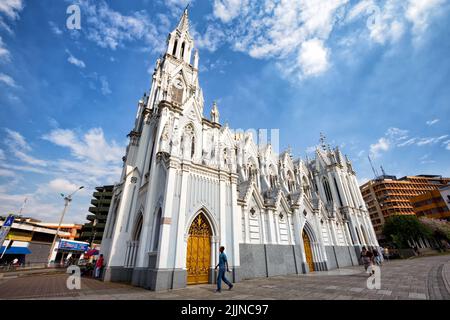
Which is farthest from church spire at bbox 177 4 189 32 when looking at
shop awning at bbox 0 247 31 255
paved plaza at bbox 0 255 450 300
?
shop awning at bbox 0 247 31 255

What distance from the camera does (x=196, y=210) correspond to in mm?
11875

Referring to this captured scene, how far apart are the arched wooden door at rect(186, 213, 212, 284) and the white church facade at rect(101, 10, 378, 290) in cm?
5

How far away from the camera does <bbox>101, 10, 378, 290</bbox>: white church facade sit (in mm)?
11156

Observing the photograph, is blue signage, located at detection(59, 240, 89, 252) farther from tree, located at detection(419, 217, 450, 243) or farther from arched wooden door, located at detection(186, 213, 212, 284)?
tree, located at detection(419, 217, 450, 243)

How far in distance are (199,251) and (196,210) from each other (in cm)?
241

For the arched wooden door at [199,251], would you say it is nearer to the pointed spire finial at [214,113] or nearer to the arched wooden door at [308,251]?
the pointed spire finial at [214,113]

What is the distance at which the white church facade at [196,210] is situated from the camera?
36.6ft

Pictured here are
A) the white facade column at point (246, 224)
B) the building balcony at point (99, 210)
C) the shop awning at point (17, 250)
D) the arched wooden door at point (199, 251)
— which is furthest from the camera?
the building balcony at point (99, 210)

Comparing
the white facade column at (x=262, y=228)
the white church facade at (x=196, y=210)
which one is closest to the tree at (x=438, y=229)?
the white church facade at (x=196, y=210)

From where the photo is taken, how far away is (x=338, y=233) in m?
23.8

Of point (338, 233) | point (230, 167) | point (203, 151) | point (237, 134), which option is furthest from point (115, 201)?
point (338, 233)

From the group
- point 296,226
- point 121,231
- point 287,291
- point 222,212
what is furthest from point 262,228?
point 121,231

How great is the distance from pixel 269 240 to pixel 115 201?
571 inches

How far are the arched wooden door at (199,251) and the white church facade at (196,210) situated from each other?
53 mm
